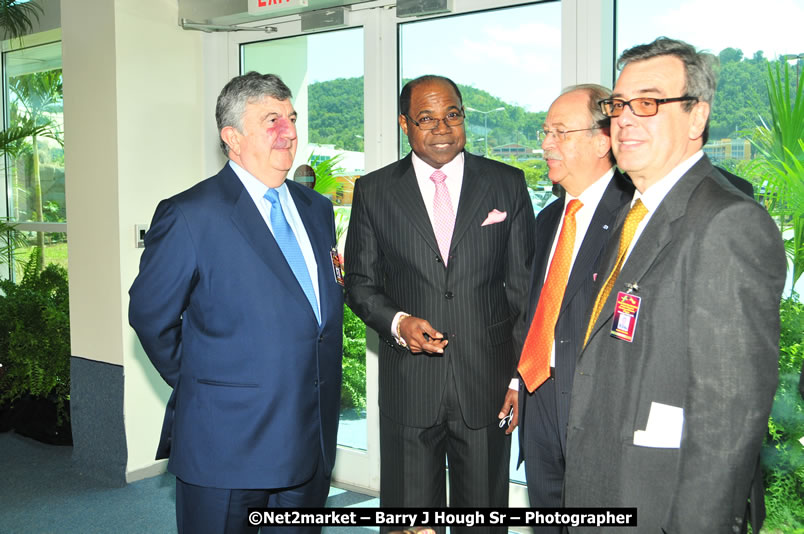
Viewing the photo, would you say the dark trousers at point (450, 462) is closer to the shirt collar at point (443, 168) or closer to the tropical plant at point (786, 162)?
the shirt collar at point (443, 168)

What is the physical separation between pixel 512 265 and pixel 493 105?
51.3 inches

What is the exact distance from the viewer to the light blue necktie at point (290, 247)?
2191mm

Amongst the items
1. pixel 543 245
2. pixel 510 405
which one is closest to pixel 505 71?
pixel 543 245

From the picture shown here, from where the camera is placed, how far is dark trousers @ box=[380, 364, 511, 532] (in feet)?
7.84

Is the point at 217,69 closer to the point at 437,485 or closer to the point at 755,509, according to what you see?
the point at 437,485

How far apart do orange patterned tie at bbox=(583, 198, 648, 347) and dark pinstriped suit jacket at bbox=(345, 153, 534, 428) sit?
2.39 ft

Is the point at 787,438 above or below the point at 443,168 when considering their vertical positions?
below

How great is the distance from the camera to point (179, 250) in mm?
2047

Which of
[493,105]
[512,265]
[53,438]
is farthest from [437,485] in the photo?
[53,438]

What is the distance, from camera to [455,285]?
7.89 ft

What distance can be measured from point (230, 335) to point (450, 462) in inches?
35.9

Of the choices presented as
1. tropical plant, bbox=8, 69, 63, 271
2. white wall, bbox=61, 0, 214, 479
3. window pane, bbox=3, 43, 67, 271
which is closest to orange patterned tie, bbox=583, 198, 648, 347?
white wall, bbox=61, 0, 214, 479

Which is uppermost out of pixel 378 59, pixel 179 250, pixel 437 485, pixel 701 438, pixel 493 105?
pixel 378 59

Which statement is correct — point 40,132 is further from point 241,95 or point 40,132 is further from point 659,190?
point 659,190
